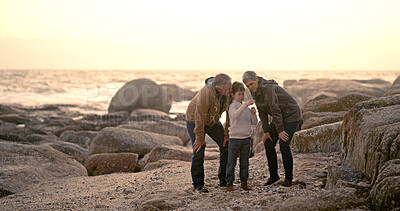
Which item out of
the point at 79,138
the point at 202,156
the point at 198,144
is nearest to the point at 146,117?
the point at 79,138

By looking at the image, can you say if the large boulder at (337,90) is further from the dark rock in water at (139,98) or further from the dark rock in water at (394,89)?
the dark rock in water at (139,98)

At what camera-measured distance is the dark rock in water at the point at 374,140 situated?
336cm

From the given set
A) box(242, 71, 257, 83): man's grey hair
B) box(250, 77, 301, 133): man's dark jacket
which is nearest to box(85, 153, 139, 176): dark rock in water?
box(250, 77, 301, 133): man's dark jacket

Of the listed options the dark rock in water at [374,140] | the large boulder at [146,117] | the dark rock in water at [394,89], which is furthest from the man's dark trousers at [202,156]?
the large boulder at [146,117]

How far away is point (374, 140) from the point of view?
3957 millimetres

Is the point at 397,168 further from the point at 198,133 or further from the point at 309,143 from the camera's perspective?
the point at 309,143

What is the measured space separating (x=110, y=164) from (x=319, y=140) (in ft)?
14.9

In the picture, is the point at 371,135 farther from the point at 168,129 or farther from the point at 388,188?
the point at 168,129

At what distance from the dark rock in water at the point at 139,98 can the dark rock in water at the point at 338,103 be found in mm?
14378

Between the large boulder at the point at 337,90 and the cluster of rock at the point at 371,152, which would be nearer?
the cluster of rock at the point at 371,152

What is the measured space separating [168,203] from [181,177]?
1.68 m

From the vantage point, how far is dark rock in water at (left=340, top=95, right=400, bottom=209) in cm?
336

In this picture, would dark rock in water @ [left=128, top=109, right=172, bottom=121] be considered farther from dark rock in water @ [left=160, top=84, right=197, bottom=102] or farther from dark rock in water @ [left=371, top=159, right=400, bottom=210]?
dark rock in water @ [left=371, top=159, right=400, bottom=210]

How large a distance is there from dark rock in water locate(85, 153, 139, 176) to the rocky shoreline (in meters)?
0.02
